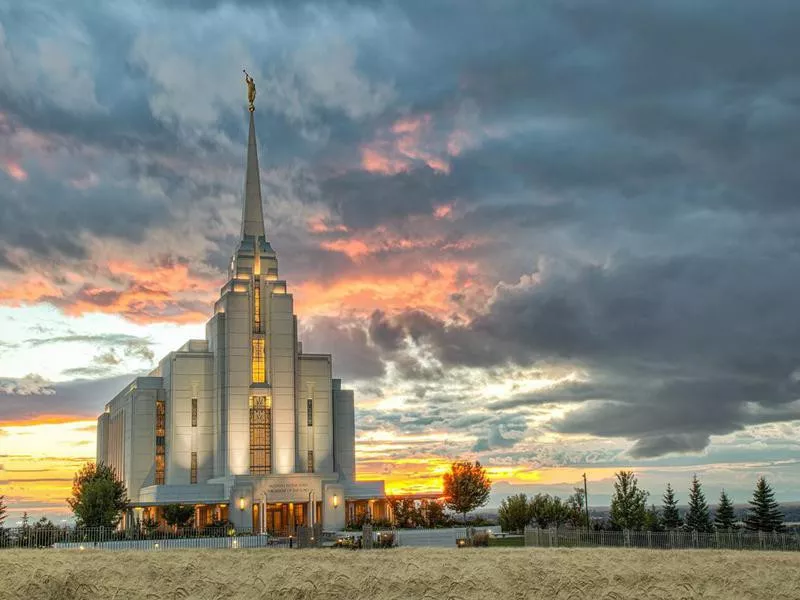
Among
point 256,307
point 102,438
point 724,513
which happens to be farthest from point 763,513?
point 102,438

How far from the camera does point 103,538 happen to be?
72562 mm

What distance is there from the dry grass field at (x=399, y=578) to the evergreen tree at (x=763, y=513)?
71.7 m

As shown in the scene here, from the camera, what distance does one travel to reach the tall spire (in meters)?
121

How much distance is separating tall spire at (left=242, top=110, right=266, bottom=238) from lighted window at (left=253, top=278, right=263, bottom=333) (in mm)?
9581

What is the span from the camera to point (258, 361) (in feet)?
366

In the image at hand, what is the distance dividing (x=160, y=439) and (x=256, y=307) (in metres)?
19.1

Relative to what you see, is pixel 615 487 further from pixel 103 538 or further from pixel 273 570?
pixel 273 570

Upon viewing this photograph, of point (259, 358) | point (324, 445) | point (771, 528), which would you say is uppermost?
point (259, 358)

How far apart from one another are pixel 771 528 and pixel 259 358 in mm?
57567

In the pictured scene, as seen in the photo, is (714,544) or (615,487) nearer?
(714,544)

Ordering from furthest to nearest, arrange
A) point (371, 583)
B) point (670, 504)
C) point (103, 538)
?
point (670, 504), point (103, 538), point (371, 583)

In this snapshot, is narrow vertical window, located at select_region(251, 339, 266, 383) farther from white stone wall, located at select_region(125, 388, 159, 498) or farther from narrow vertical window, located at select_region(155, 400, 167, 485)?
white stone wall, located at select_region(125, 388, 159, 498)

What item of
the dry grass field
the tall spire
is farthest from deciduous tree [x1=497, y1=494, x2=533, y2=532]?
the dry grass field

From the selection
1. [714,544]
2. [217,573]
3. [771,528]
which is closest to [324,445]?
[771,528]
